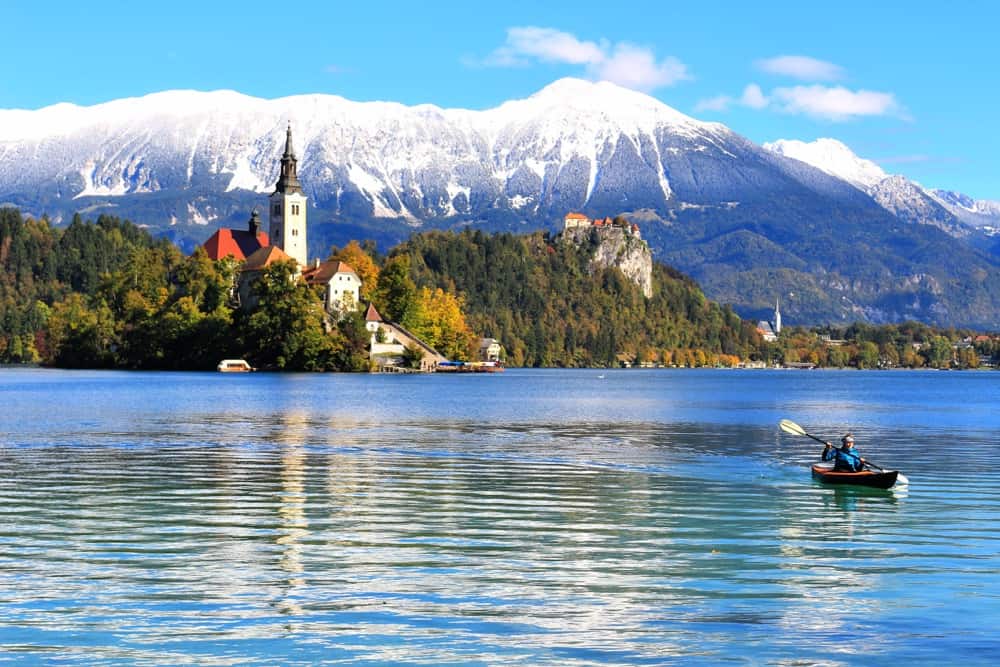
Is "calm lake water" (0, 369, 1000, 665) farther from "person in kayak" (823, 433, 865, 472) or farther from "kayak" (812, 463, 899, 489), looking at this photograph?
"person in kayak" (823, 433, 865, 472)

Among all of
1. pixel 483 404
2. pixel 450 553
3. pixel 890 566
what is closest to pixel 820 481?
pixel 890 566

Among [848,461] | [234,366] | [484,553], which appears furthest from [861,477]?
[234,366]

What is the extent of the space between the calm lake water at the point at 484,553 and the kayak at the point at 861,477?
489 mm

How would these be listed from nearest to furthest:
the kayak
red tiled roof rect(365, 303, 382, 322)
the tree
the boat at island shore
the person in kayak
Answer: the kayak < the person in kayak < the tree < the boat at island shore < red tiled roof rect(365, 303, 382, 322)

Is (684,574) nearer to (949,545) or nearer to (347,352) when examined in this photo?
(949,545)

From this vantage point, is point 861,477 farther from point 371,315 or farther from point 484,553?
point 371,315

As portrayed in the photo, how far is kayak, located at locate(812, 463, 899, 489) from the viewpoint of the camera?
135ft

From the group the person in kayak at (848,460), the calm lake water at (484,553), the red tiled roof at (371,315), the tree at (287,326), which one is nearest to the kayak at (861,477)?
the person in kayak at (848,460)

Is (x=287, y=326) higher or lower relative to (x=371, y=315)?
lower

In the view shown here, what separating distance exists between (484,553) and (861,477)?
17969mm

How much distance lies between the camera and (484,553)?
28.1 meters

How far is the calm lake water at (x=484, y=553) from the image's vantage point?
20266mm

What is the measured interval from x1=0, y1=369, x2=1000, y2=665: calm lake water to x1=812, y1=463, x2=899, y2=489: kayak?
49 cm

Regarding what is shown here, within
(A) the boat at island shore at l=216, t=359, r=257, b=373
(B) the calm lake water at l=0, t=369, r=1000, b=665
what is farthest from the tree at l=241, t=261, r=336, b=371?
(B) the calm lake water at l=0, t=369, r=1000, b=665
